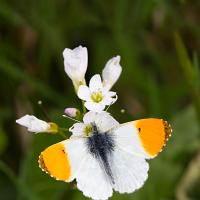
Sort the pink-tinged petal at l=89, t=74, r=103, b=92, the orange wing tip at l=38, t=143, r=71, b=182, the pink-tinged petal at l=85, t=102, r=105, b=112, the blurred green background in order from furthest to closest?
the blurred green background < the pink-tinged petal at l=89, t=74, r=103, b=92 < the pink-tinged petal at l=85, t=102, r=105, b=112 < the orange wing tip at l=38, t=143, r=71, b=182

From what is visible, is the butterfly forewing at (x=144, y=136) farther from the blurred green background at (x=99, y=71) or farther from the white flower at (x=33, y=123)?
the blurred green background at (x=99, y=71)

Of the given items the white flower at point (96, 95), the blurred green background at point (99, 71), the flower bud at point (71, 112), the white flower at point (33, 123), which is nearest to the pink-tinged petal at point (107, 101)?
the white flower at point (96, 95)

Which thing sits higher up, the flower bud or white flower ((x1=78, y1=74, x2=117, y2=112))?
white flower ((x1=78, y1=74, x2=117, y2=112))

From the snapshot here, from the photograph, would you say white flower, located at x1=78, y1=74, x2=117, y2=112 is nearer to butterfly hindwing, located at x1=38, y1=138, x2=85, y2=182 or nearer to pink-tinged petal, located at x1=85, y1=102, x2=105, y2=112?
pink-tinged petal, located at x1=85, y1=102, x2=105, y2=112

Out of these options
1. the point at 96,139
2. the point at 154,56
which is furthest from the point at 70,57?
the point at 154,56

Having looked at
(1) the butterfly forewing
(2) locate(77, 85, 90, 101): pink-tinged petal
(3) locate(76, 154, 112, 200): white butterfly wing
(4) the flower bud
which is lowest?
(3) locate(76, 154, 112, 200): white butterfly wing

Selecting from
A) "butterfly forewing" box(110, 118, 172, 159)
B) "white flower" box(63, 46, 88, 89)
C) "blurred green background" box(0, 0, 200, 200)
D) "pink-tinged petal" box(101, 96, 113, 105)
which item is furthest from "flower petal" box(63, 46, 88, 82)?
"blurred green background" box(0, 0, 200, 200)
